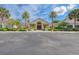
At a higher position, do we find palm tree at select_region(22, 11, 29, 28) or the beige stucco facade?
palm tree at select_region(22, 11, 29, 28)

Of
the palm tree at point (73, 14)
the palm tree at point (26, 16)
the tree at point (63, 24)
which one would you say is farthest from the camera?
the palm tree at point (73, 14)

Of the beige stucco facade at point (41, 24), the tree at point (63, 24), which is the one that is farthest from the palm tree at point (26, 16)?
the tree at point (63, 24)

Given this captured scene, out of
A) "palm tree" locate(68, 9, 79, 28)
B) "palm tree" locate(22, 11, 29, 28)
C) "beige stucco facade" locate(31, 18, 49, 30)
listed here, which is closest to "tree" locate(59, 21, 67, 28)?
"palm tree" locate(68, 9, 79, 28)

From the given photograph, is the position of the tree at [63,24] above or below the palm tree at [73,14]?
below

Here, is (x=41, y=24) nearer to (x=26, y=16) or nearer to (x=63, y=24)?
(x=26, y=16)

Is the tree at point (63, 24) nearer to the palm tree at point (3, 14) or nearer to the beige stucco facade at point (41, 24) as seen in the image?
the beige stucco facade at point (41, 24)

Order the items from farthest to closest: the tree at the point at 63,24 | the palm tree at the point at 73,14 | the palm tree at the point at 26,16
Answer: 1. the palm tree at the point at 73,14
2. the tree at the point at 63,24
3. the palm tree at the point at 26,16

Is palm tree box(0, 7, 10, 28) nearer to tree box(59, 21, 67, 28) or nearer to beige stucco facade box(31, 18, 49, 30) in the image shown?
beige stucco facade box(31, 18, 49, 30)

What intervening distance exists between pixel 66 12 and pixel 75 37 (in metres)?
0.90

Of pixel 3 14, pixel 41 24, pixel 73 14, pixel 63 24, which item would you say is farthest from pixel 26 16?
pixel 73 14

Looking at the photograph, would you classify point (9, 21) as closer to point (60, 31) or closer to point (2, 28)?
point (2, 28)

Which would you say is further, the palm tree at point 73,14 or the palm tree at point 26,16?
the palm tree at point 73,14
